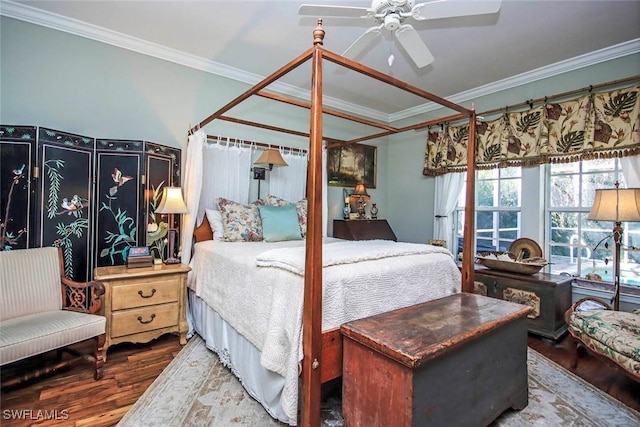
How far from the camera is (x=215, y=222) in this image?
9.91 feet

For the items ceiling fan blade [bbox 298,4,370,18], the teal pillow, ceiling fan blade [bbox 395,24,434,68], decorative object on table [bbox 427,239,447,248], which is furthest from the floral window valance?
ceiling fan blade [bbox 298,4,370,18]

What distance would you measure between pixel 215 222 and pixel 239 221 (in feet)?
0.81

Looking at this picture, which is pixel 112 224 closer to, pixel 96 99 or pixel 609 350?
pixel 96 99

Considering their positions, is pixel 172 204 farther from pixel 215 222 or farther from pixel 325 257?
pixel 325 257

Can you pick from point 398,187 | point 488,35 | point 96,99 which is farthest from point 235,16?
point 398,187

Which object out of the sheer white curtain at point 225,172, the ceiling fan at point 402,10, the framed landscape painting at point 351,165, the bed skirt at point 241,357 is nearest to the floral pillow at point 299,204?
the sheer white curtain at point 225,172

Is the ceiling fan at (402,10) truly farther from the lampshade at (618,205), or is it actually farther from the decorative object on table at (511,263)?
the decorative object on table at (511,263)

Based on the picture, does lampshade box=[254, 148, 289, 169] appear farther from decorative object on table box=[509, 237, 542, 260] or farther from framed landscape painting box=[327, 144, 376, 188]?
decorative object on table box=[509, 237, 542, 260]

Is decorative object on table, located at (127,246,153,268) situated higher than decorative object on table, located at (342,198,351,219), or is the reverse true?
decorative object on table, located at (342,198,351,219)

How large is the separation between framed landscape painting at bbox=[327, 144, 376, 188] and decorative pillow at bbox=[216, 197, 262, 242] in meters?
1.64

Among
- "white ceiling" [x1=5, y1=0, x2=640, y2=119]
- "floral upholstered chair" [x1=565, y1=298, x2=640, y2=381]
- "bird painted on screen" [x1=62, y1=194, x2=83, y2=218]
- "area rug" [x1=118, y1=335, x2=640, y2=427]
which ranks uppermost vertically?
"white ceiling" [x1=5, y1=0, x2=640, y2=119]

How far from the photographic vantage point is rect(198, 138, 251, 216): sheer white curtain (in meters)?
3.18

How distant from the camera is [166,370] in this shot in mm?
2156

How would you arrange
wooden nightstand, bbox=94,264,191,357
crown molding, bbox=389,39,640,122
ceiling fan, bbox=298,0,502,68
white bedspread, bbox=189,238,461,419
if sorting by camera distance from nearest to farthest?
white bedspread, bbox=189,238,461,419 → ceiling fan, bbox=298,0,502,68 → wooden nightstand, bbox=94,264,191,357 → crown molding, bbox=389,39,640,122
